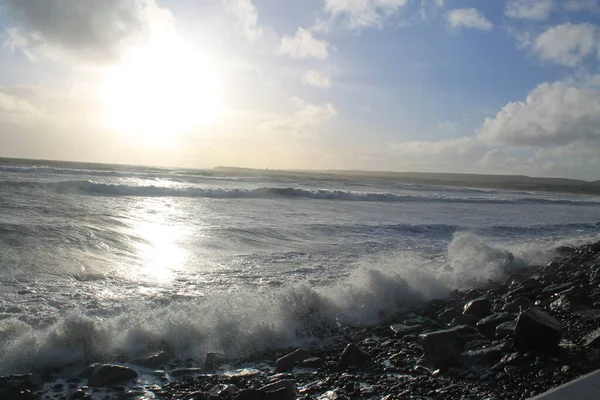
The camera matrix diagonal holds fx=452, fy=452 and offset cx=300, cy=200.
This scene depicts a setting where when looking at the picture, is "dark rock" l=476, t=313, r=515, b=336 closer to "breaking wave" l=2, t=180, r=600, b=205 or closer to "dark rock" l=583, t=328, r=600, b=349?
"dark rock" l=583, t=328, r=600, b=349

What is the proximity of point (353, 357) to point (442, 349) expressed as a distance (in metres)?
0.92

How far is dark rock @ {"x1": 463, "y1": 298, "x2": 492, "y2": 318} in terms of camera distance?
6.34 meters

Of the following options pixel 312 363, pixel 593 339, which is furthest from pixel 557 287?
pixel 312 363

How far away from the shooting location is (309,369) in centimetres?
464

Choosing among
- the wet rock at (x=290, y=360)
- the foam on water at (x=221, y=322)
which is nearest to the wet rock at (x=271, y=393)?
the wet rock at (x=290, y=360)

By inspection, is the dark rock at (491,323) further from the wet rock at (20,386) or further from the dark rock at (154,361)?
the wet rock at (20,386)

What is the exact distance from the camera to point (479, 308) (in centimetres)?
645

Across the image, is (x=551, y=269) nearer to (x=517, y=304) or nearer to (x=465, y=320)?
(x=517, y=304)

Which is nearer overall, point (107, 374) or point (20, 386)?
point (20, 386)

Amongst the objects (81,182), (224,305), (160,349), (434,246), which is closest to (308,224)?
Result: (434,246)

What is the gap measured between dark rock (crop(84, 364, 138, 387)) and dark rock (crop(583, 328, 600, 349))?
4445mm

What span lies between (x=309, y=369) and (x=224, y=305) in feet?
5.84

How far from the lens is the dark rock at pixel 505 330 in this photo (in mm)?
5137

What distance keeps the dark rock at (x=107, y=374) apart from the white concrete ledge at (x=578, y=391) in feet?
11.5
